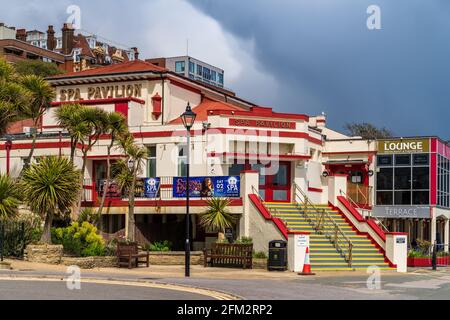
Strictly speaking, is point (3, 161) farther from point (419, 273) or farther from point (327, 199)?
point (419, 273)

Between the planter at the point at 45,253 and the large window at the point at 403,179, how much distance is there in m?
23.0

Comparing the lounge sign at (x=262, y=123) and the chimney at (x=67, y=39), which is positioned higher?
the chimney at (x=67, y=39)

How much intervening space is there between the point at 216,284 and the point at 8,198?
9646mm

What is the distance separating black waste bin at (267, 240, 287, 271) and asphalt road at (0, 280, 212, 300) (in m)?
9.23

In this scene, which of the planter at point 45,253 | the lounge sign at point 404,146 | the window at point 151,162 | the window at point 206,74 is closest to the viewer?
the planter at point 45,253

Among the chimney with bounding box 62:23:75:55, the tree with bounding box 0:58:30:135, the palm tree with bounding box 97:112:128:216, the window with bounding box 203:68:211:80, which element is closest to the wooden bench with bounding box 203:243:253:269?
the palm tree with bounding box 97:112:128:216

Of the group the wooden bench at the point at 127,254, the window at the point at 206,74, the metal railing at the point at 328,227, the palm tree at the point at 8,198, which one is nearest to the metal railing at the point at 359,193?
the metal railing at the point at 328,227

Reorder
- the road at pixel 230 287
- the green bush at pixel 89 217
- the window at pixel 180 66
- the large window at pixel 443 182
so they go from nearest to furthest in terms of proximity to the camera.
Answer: the road at pixel 230 287, the green bush at pixel 89 217, the large window at pixel 443 182, the window at pixel 180 66

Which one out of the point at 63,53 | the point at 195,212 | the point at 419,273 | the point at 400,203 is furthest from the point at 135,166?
the point at 63,53

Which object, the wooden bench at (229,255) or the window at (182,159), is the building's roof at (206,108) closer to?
the window at (182,159)

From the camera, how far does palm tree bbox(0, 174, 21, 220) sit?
27406 millimetres

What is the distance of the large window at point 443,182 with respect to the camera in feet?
147

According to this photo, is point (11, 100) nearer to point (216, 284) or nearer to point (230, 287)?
point (216, 284)

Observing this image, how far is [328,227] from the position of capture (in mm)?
33469
